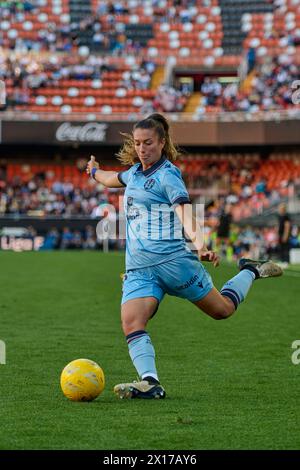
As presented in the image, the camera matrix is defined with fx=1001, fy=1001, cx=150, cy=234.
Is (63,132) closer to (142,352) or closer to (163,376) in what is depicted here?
(163,376)

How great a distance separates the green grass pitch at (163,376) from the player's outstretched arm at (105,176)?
1.54 m

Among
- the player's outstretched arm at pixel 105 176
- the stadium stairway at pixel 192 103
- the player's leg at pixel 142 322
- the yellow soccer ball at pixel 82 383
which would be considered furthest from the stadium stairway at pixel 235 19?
the yellow soccer ball at pixel 82 383

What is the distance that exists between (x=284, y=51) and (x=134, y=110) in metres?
8.06

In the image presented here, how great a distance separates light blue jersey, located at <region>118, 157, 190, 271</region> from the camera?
23.0 feet

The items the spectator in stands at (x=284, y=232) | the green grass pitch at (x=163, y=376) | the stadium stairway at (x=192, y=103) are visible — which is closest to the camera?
the green grass pitch at (x=163, y=376)

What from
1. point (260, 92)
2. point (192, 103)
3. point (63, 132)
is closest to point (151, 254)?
point (260, 92)

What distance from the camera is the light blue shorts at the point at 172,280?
7.03 meters

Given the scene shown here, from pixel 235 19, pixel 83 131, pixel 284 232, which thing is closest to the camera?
pixel 284 232

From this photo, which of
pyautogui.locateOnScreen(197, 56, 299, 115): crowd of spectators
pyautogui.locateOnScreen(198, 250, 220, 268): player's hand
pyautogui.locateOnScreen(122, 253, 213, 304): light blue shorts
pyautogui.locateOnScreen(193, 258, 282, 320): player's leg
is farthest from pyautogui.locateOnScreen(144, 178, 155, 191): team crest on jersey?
pyautogui.locateOnScreen(197, 56, 299, 115): crowd of spectators

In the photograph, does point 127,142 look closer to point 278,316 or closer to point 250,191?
point 278,316

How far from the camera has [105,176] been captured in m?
7.84

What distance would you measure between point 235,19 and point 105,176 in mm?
47623

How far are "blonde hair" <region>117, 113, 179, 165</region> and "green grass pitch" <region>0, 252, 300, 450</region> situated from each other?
5.67 feet

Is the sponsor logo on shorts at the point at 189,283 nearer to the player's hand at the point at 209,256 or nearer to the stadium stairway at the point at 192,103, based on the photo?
the player's hand at the point at 209,256
